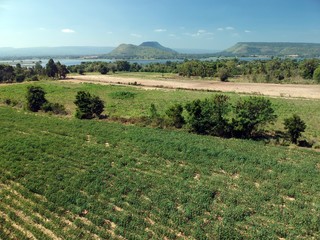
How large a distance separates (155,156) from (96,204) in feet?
22.6

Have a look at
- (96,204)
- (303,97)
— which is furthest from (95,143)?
(303,97)

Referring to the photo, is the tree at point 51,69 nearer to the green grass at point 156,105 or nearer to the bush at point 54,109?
the green grass at point 156,105

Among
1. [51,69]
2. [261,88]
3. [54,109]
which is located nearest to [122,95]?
[54,109]

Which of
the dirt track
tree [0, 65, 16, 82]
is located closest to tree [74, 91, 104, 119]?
the dirt track

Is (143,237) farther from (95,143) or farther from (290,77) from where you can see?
(290,77)

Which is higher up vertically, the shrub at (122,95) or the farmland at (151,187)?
the shrub at (122,95)

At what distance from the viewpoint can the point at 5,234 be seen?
9.87 m

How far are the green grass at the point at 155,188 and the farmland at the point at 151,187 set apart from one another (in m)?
0.05

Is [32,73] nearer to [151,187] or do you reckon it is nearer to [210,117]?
[210,117]

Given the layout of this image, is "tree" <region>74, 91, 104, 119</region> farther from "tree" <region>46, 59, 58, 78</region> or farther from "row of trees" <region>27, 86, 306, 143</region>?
"tree" <region>46, 59, 58, 78</region>

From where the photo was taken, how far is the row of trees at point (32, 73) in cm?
8019

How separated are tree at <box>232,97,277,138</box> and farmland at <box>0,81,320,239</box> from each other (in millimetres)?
2112

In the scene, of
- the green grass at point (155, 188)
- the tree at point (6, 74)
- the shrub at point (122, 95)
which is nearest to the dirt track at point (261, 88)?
the shrub at point (122, 95)

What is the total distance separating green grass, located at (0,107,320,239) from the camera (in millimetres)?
10438
